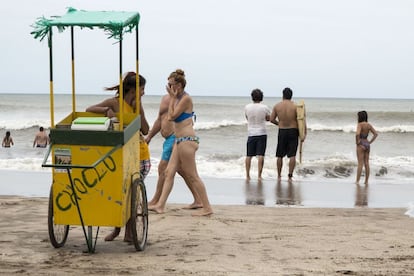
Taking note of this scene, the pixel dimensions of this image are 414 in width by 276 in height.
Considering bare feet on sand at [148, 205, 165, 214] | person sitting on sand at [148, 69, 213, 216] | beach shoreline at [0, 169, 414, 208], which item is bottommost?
beach shoreline at [0, 169, 414, 208]

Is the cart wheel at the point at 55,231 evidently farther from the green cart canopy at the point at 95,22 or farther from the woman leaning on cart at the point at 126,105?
the green cart canopy at the point at 95,22

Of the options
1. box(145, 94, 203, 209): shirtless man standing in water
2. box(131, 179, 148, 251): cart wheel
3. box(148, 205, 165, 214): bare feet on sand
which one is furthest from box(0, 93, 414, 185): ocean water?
box(131, 179, 148, 251): cart wheel

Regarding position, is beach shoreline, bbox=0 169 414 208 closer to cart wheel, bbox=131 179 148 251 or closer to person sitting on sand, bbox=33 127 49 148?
cart wheel, bbox=131 179 148 251

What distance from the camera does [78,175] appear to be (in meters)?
5.84

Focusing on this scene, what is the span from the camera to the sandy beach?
5520mm

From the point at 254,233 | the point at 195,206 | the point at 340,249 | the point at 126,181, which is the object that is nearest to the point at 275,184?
the point at 195,206

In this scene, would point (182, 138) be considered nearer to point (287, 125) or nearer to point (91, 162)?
point (91, 162)

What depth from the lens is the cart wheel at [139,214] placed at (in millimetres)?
6012

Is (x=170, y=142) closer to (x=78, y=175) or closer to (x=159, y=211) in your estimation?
(x=159, y=211)

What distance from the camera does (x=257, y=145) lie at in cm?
1374

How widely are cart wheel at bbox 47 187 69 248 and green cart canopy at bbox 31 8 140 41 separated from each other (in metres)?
1.37

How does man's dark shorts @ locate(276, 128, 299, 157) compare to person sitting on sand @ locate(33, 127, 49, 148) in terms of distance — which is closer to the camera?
man's dark shorts @ locate(276, 128, 299, 157)

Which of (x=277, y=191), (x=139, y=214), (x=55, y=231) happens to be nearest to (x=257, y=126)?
(x=277, y=191)

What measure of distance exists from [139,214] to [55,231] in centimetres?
75
